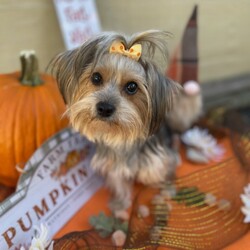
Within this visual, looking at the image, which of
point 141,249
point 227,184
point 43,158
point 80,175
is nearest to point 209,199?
point 227,184

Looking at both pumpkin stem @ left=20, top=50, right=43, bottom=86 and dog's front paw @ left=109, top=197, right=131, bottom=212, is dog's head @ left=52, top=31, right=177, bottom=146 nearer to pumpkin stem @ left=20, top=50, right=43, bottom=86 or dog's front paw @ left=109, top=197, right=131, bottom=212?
pumpkin stem @ left=20, top=50, right=43, bottom=86

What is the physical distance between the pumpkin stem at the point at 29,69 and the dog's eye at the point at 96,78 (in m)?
0.38

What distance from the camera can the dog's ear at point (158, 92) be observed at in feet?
4.24

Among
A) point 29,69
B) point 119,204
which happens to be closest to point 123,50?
point 29,69

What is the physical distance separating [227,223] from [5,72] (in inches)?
50.0

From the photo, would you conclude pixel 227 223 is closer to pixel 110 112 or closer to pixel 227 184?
pixel 227 184

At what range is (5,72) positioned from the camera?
168 cm

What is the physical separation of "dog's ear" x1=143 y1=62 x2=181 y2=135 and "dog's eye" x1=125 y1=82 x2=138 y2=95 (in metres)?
0.06

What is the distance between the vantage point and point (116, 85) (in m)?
1.31

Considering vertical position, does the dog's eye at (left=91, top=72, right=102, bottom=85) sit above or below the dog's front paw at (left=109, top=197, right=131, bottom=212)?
above

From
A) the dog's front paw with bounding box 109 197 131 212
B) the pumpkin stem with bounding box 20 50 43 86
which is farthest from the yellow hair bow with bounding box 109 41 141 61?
the dog's front paw with bounding box 109 197 131 212

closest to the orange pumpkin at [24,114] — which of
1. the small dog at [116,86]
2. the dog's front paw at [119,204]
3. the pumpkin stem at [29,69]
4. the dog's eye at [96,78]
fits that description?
the pumpkin stem at [29,69]

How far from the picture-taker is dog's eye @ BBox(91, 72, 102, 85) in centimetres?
133

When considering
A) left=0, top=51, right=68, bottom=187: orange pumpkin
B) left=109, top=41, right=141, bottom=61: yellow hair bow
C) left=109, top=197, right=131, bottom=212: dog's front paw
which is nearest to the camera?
left=109, top=41, right=141, bottom=61: yellow hair bow
